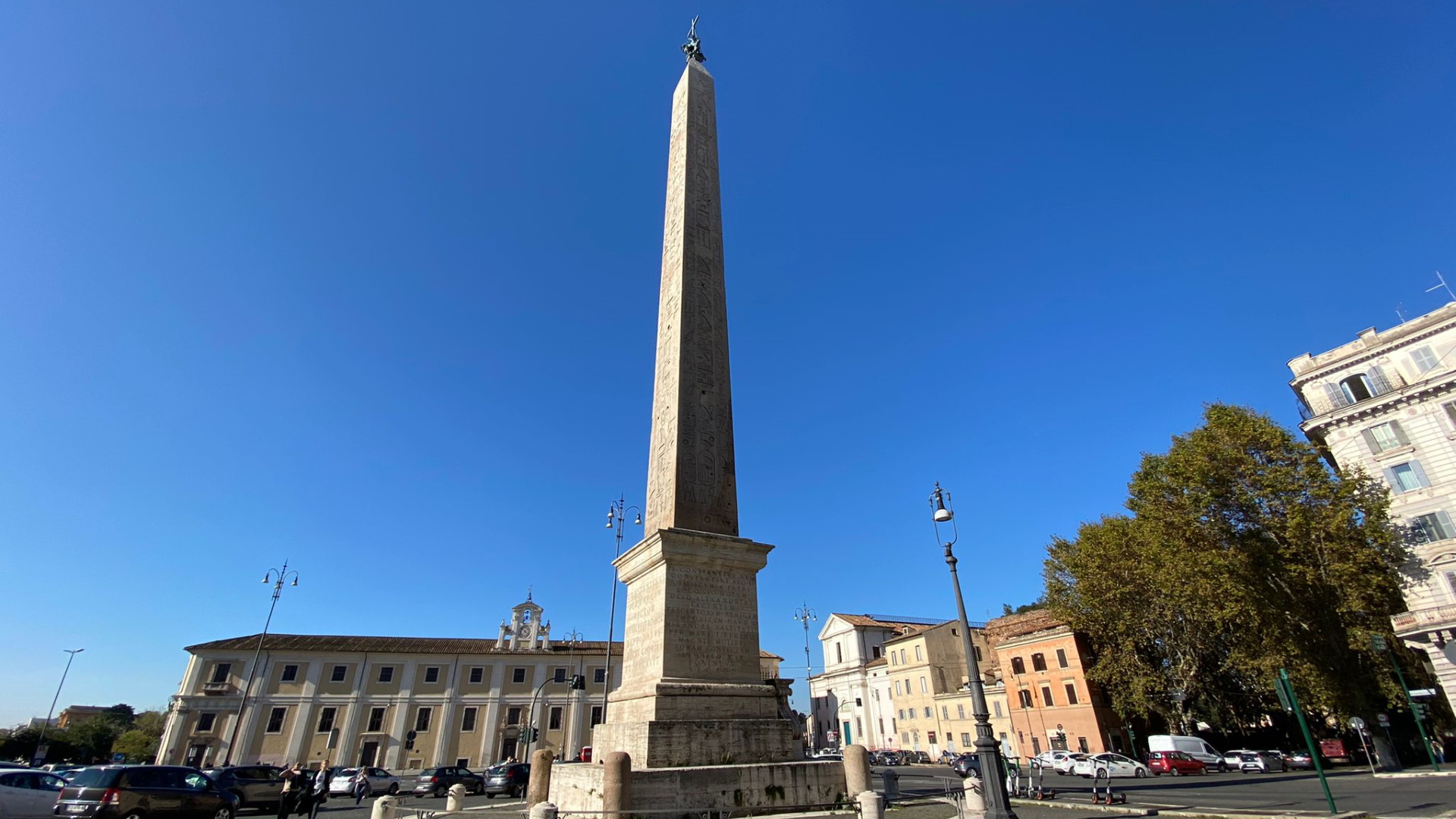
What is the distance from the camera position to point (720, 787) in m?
7.56

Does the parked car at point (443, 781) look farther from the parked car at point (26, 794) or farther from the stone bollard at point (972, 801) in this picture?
the stone bollard at point (972, 801)

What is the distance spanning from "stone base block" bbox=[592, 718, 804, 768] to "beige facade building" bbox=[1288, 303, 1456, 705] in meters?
26.5

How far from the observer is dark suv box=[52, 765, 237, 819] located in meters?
10.4

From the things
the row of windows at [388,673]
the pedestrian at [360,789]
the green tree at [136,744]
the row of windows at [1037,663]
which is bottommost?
the pedestrian at [360,789]

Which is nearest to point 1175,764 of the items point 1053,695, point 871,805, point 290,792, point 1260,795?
point 1053,695

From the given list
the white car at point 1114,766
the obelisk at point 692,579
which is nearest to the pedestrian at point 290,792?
the obelisk at point 692,579

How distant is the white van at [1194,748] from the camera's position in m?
27.3

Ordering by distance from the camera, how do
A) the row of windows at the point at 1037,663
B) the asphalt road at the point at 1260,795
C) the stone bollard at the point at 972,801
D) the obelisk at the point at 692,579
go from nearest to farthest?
the obelisk at the point at 692,579
the stone bollard at the point at 972,801
the asphalt road at the point at 1260,795
the row of windows at the point at 1037,663

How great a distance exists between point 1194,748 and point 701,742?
30.1 metres

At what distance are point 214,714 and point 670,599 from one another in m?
43.5

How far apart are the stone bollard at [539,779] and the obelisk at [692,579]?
4.38ft

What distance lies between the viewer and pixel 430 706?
1639 inches

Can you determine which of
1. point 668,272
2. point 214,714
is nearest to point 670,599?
point 668,272

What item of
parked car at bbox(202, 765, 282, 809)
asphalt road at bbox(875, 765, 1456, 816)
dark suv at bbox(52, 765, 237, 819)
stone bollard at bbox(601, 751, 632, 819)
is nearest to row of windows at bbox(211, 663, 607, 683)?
parked car at bbox(202, 765, 282, 809)
